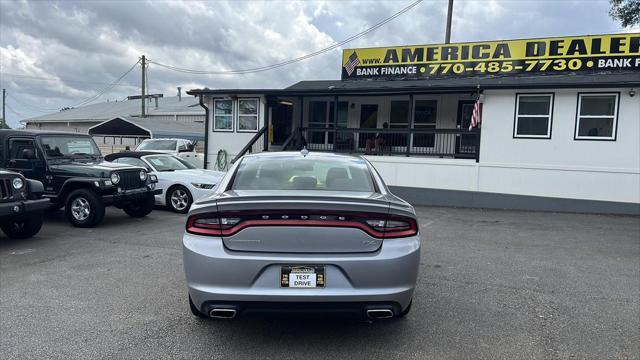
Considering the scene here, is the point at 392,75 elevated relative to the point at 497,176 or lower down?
elevated

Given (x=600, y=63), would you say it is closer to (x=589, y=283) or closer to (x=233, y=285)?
(x=589, y=283)

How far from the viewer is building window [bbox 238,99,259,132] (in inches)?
655

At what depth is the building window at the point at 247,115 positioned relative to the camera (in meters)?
16.6

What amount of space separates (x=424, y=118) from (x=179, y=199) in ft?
34.0

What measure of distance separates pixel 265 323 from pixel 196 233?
117cm

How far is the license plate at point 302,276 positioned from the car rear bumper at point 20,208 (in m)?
5.42

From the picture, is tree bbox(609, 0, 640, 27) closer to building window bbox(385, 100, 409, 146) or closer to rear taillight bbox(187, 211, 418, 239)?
building window bbox(385, 100, 409, 146)

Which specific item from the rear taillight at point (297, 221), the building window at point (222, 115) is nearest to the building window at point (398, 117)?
the building window at point (222, 115)

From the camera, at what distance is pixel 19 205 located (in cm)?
656

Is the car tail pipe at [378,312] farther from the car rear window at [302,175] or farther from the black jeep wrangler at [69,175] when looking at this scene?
the black jeep wrangler at [69,175]

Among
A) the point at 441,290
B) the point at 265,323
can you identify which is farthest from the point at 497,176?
the point at 265,323

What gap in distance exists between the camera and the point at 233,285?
10.2ft

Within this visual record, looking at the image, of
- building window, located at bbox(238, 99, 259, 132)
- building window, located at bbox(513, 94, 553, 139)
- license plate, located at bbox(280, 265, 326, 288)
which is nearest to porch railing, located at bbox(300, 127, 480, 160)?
building window, located at bbox(513, 94, 553, 139)

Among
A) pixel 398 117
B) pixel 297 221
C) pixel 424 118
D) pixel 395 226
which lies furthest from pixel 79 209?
pixel 424 118
